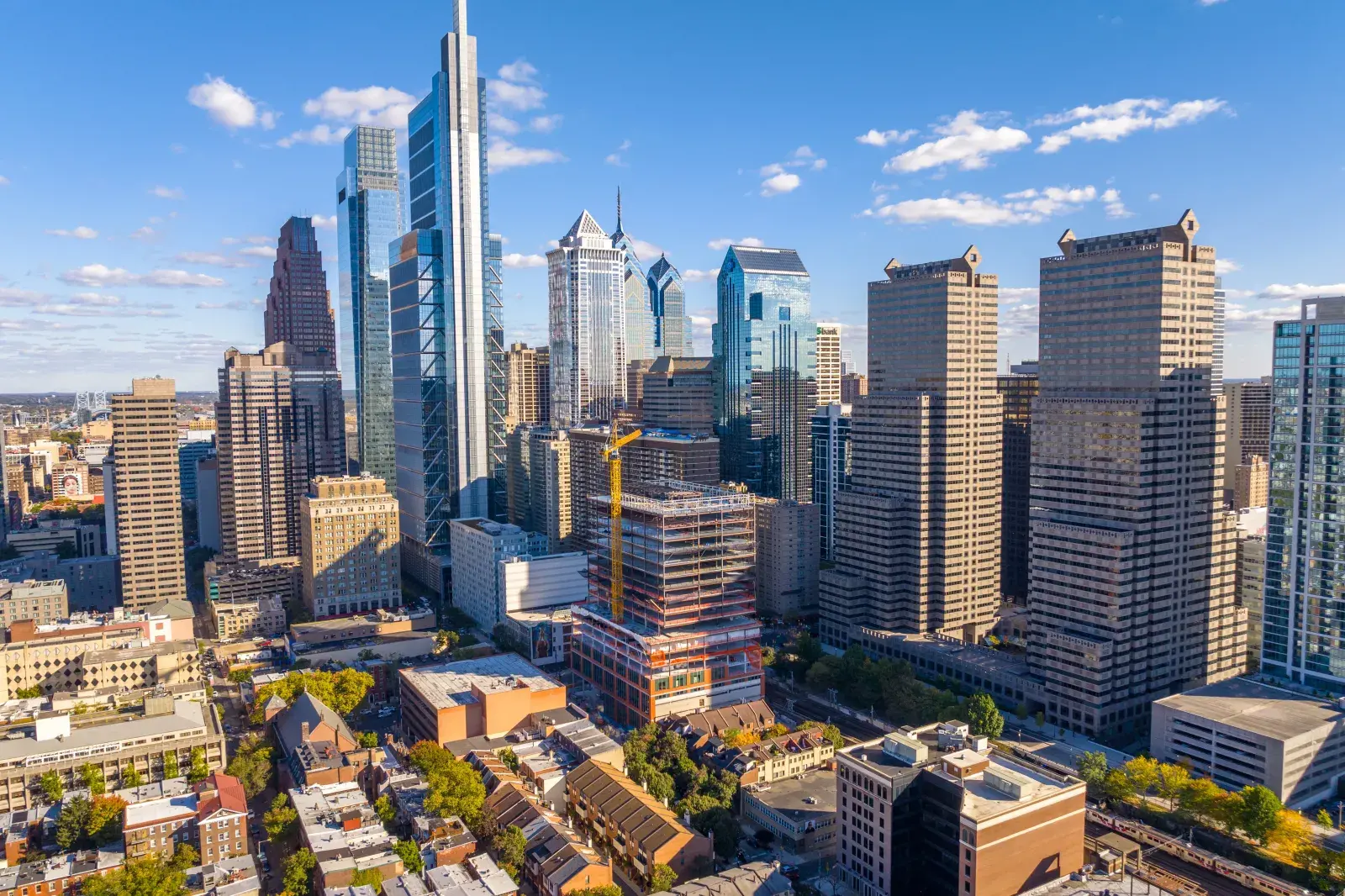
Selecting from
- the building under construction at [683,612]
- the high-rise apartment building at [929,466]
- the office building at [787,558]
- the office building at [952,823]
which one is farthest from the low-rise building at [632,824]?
the office building at [787,558]

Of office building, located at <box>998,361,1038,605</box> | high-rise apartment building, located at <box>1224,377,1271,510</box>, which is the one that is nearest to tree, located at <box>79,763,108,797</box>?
office building, located at <box>998,361,1038,605</box>

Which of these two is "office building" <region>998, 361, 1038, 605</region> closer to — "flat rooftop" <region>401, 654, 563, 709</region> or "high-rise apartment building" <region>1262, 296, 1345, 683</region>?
"high-rise apartment building" <region>1262, 296, 1345, 683</region>

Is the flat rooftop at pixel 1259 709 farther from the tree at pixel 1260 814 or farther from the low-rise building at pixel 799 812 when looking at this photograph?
the low-rise building at pixel 799 812

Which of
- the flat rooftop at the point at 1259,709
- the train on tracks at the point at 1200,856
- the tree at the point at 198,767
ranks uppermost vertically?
the flat rooftop at the point at 1259,709

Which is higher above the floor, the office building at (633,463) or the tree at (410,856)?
the office building at (633,463)

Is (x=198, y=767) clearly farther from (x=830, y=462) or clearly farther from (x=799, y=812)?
(x=830, y=462)
